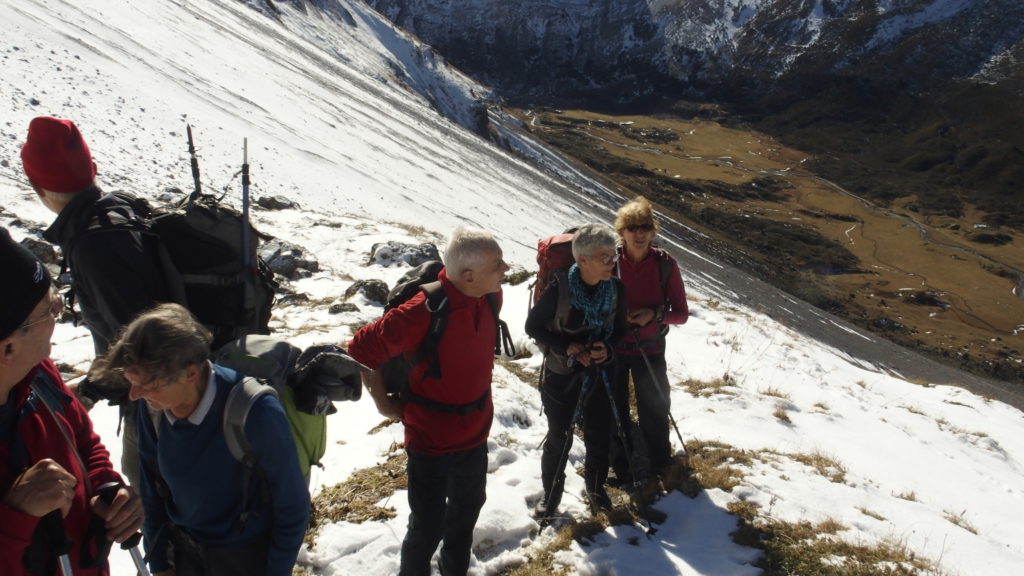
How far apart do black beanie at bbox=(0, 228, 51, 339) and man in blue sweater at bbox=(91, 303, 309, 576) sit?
0.96 feet

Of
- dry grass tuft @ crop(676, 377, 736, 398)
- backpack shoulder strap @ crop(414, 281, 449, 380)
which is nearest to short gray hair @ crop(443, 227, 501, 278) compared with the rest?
backpack shoulder strap @ crop(414, 281, 449, 380)

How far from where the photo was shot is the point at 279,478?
2375 mm

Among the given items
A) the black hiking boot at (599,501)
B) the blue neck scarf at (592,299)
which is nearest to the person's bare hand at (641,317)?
the blue neck scarf at (592,299)

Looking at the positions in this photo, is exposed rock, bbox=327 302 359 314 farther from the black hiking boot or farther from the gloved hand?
the gloved hand

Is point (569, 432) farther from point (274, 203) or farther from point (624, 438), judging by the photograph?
point (274, 203)

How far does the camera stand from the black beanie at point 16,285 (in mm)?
1909

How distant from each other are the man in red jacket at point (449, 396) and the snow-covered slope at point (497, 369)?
2.08ft

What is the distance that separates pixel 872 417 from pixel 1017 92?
418 feet

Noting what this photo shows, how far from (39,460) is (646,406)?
13.4 ft

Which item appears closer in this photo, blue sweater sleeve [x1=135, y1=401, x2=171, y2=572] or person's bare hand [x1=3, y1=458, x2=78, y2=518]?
person's bare hand [x1=3, y1=458, x2=78, y2=518]

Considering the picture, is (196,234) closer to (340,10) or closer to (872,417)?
(872,417)

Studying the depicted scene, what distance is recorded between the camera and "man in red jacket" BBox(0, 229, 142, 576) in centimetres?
186

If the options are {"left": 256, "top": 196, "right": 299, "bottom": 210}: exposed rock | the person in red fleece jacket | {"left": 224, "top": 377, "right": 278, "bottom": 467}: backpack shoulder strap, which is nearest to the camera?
{"left": 224, "top": 377, "right": 278, "bottom": 467}: backpack shoulder strap

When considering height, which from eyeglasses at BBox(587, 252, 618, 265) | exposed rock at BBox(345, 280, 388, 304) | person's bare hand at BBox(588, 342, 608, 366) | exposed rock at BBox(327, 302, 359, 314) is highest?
eyeglasses at BBox(587, 252, 618, 265)
